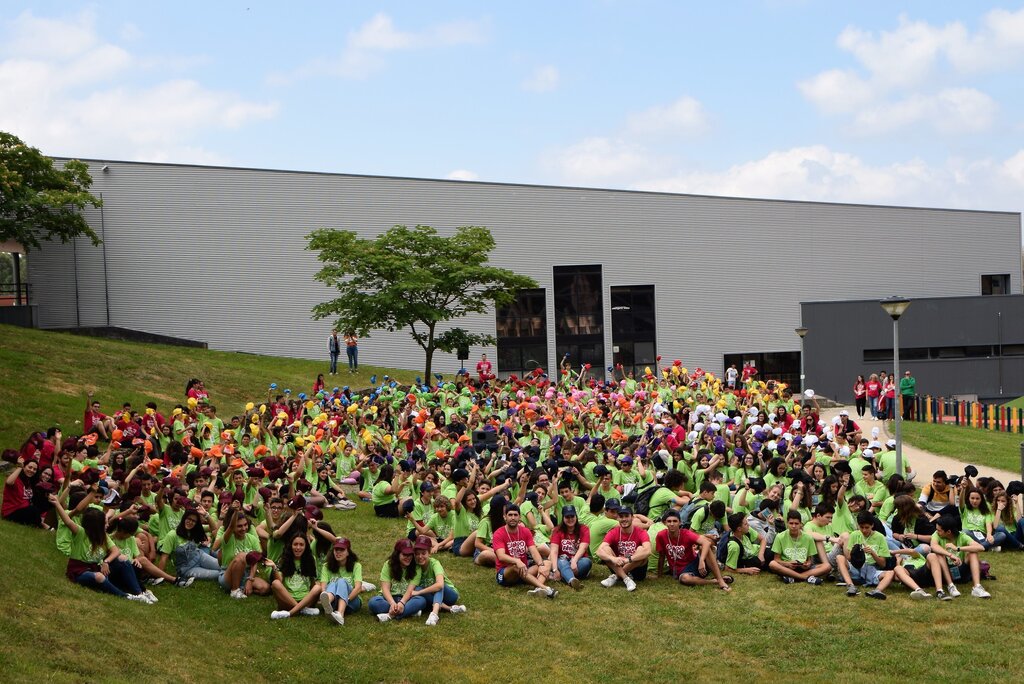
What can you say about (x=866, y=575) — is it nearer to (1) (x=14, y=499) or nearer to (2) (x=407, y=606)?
(2) (x=407, y=606)

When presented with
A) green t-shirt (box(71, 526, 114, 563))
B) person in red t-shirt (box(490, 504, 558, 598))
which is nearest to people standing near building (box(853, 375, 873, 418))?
person in red t-shirt (box(490, 504, 558, 598))

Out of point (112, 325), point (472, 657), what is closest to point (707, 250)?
point (112, 325)

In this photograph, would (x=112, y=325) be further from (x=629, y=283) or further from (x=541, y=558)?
(x=541, y=558)

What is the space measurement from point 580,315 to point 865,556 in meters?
31.8

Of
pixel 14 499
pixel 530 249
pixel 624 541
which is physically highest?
pixel 530 249

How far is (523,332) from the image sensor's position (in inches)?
1641

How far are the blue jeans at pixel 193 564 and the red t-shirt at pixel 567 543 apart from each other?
11.9ft

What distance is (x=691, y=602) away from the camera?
33.4 feet

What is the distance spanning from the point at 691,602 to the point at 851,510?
100 inches

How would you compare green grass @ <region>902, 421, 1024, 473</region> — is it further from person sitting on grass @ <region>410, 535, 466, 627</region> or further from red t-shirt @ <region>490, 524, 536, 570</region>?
person sitting on grass @ <region>410, 535, 466, 627</region>

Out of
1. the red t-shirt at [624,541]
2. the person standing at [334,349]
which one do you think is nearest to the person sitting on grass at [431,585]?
the red t-shirt at [624,541]

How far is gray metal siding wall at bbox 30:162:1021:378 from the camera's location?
38.8 meters

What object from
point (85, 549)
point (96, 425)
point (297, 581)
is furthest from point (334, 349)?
point (297, 581)

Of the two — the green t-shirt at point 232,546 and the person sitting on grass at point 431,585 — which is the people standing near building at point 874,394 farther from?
the green t-shirt at point 232,546
